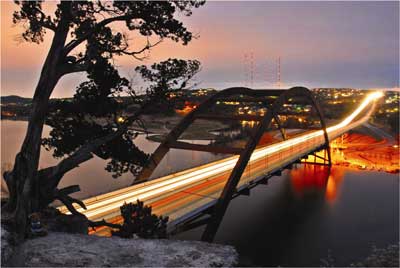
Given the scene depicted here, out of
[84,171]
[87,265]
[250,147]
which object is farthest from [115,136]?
[84,171]

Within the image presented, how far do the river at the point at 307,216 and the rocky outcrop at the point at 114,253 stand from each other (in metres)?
12.9

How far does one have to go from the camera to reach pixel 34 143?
39.6 ft

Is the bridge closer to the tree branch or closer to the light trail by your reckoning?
the light trail

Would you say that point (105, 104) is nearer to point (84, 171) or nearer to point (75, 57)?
point (75, 57)

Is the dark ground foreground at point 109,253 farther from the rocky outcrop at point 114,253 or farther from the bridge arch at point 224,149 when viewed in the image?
the bridge arch at point 224,149

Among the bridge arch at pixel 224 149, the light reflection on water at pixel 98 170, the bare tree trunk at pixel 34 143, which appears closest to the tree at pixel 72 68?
the bare tree trunk at pixel 34 143

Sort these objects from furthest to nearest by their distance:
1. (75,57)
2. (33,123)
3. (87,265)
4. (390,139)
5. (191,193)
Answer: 1. (390,139)
2. (191,193)
3. (75,57)
4. (33,123)
5. (87,265)

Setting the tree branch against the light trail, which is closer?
the tree branch

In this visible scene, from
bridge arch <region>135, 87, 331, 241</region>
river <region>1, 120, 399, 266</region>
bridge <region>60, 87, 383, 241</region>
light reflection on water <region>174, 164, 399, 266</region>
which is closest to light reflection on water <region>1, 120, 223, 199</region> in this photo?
river <region>1, 120, 399, 266</region>

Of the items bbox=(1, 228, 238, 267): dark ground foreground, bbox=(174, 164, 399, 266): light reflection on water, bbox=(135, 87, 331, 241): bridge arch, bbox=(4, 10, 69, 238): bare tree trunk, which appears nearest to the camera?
bbox=(1, 228, 238, 267): dark ground foreground

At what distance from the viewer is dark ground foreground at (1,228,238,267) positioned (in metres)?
9.16

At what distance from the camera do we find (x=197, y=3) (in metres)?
13.8

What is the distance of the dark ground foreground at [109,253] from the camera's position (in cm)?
916

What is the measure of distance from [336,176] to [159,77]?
44309 mm
